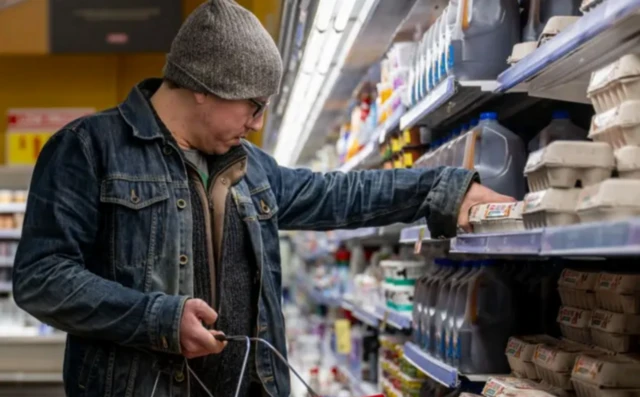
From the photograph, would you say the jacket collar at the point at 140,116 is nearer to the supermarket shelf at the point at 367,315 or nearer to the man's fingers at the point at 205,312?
the man's fingers at the point at 205,312

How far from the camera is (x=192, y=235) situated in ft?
9.16

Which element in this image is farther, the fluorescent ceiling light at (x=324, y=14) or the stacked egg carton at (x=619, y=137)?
the fluorescent ceiling light at (x=324, y=14)

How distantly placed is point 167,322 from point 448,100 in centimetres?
133

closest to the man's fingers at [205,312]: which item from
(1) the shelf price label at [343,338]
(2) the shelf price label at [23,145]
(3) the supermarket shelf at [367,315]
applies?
(3) the supermarket shelf at [367,315]

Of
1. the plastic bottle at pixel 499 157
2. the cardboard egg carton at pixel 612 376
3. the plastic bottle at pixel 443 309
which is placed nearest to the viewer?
the cardboard egg carton at pixel 612 376

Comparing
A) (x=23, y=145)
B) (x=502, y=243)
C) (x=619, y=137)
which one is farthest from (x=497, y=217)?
(x=23, y=145)

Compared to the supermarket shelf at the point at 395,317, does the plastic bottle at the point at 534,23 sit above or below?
above

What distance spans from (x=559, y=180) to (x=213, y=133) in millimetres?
1105

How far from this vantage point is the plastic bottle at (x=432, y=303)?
12.4 ft

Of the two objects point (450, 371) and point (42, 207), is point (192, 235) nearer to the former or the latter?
point (42, 207)

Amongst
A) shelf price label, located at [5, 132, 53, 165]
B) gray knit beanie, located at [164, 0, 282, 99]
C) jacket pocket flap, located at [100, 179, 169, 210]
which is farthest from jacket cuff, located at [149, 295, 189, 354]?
shelf price label, located at [5, 132, 53, 165]

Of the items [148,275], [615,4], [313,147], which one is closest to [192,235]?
[148,275]

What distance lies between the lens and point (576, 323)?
2.55 meters

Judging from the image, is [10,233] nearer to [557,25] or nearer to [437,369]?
[437,369]
